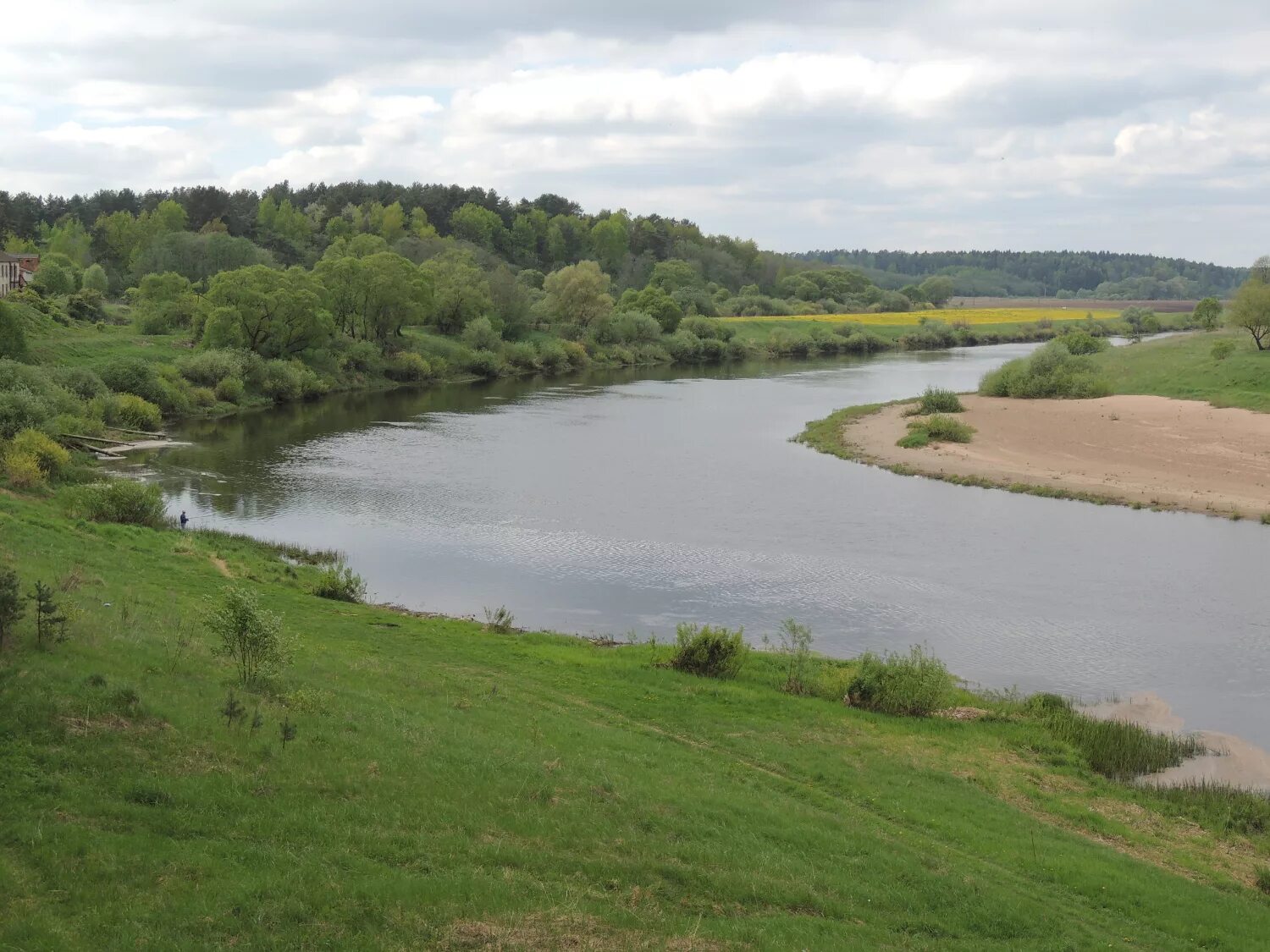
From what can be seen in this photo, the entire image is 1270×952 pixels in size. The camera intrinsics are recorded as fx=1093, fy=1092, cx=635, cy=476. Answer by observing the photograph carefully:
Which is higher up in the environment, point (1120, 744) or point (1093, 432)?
point (1093, 432)

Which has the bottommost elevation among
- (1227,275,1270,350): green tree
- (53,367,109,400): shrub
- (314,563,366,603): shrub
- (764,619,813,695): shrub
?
(764,619,813,695): shrub

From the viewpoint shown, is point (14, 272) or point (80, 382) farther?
point (14, 272)

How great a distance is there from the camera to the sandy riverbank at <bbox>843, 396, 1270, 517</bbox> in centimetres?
4650

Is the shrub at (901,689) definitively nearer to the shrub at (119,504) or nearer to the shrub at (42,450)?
the shrub at (119,504)

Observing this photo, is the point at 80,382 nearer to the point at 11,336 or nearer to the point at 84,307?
the point at 11,336

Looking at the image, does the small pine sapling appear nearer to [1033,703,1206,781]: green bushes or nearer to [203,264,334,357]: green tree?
[1033,703,1206,781]: green bushes

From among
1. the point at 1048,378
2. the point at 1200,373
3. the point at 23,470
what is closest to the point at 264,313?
the point at 23,470

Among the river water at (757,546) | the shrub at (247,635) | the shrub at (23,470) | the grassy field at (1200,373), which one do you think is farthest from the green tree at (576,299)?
the shrub at (247,635)

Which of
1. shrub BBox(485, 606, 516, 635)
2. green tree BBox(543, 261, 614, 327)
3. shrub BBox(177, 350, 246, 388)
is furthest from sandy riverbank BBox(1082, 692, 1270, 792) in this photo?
green tree BBox(543, 261, 614, 327)

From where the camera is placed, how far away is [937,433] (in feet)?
194

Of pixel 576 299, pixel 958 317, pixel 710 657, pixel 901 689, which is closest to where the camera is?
pixel 901 689

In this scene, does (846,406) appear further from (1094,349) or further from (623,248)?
(623,248)

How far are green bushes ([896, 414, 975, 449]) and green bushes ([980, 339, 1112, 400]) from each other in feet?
55.0

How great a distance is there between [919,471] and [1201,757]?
30647 mm
